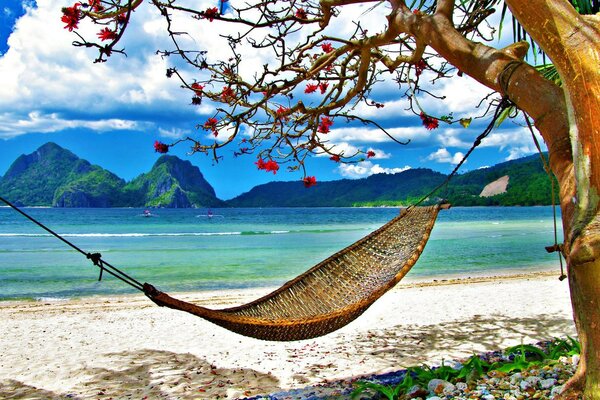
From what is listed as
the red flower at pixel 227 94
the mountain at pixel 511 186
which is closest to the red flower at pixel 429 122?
the red flower at pixel 227 94

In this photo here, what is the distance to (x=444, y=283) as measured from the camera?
7.57m

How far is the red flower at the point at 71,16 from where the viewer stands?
89.5 inches

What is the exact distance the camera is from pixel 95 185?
6850 centimetres

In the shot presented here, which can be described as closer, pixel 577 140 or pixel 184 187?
pixel 577 140

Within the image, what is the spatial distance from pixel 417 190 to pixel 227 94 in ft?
186

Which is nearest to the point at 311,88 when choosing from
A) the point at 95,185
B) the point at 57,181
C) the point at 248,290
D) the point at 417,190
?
the point at 248,290

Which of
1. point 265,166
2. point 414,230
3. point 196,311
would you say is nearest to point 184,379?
point 196,311

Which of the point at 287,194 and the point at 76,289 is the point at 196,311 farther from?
the point at 287,194

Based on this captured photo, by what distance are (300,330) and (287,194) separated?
73377mm

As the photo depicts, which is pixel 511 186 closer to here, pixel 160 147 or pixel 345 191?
pixel 345 191

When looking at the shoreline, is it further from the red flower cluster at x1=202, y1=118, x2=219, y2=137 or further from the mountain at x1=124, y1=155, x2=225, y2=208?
the mountain at x1=124, y1=155, x2=225, y2=208

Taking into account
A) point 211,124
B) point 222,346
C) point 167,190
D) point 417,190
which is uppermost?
point 417,190

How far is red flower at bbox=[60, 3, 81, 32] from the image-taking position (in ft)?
7.46

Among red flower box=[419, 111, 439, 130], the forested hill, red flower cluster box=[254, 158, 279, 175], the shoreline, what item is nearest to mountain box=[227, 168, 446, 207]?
the forested hill
